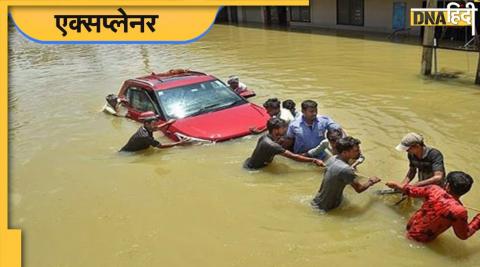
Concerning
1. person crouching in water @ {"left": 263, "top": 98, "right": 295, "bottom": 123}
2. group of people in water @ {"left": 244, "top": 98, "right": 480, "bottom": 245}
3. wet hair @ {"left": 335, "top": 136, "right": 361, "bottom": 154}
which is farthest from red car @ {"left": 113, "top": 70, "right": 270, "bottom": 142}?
wet hair @ {"left": 335, "top": 136, "right": 361, "bottom": 154}

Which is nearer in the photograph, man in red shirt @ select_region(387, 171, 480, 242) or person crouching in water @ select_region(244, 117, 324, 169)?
man in red shirt @ select_region(387, 171, 480, 242)

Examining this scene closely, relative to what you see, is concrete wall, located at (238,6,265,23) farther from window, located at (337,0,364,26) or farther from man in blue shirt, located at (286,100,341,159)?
man in blue shirt, located at (286,100,341,159)

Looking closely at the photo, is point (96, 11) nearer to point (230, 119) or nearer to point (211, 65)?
point (230, 119)

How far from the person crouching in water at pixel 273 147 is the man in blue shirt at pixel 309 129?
0.79 feet

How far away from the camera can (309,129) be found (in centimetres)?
679

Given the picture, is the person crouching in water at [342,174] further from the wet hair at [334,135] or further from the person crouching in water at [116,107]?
the person crouching in water at [116,107]

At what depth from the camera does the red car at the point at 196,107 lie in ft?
26.3

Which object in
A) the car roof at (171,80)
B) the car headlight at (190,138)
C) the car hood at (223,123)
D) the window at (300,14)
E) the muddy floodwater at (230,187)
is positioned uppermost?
the window at (300,14)

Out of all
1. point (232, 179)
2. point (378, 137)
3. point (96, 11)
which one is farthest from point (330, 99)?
point (96, 11)

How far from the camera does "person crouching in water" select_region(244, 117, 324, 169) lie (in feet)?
21.0

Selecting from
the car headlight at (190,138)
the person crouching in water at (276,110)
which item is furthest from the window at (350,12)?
the car headlight at (190,138)

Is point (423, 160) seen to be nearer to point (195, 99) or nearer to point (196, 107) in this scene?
point (196, 107)

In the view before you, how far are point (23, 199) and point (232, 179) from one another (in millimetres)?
3084

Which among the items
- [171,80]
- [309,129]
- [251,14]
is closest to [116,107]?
[171,80]
